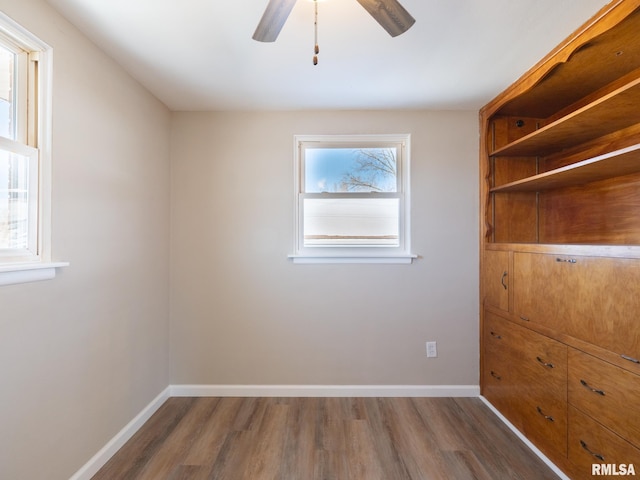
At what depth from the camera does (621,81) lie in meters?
1.75

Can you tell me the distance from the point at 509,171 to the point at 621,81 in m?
0.79

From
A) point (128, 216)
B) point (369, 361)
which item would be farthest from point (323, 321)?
point (128, 216)

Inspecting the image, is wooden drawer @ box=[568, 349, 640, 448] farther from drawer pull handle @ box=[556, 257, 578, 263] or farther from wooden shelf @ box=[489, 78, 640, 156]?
wooden shelf @ box=[489, 78, 640, 156]

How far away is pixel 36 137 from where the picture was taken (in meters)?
1.42

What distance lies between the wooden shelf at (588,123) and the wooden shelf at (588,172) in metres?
0.24

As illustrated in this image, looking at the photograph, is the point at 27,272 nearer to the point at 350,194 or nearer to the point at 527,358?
the point at 350,194

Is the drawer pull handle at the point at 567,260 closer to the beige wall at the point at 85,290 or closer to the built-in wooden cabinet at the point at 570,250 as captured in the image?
the built-in wooden cabinet at the point at 570,250

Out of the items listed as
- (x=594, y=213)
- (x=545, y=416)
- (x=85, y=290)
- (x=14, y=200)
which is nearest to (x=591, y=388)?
(x=545, y=416)

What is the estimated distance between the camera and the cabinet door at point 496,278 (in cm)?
220

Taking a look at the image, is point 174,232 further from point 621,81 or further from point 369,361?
point 621,81

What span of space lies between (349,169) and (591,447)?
2272 millimetres

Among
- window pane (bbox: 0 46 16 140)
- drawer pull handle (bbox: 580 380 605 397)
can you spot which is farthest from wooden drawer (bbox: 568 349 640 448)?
window pane (bbox: 0 46 16 140)

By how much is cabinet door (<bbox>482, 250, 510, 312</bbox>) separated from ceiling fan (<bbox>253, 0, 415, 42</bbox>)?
1720 millimetres

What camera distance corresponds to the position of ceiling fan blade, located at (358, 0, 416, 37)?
1.10 meters
